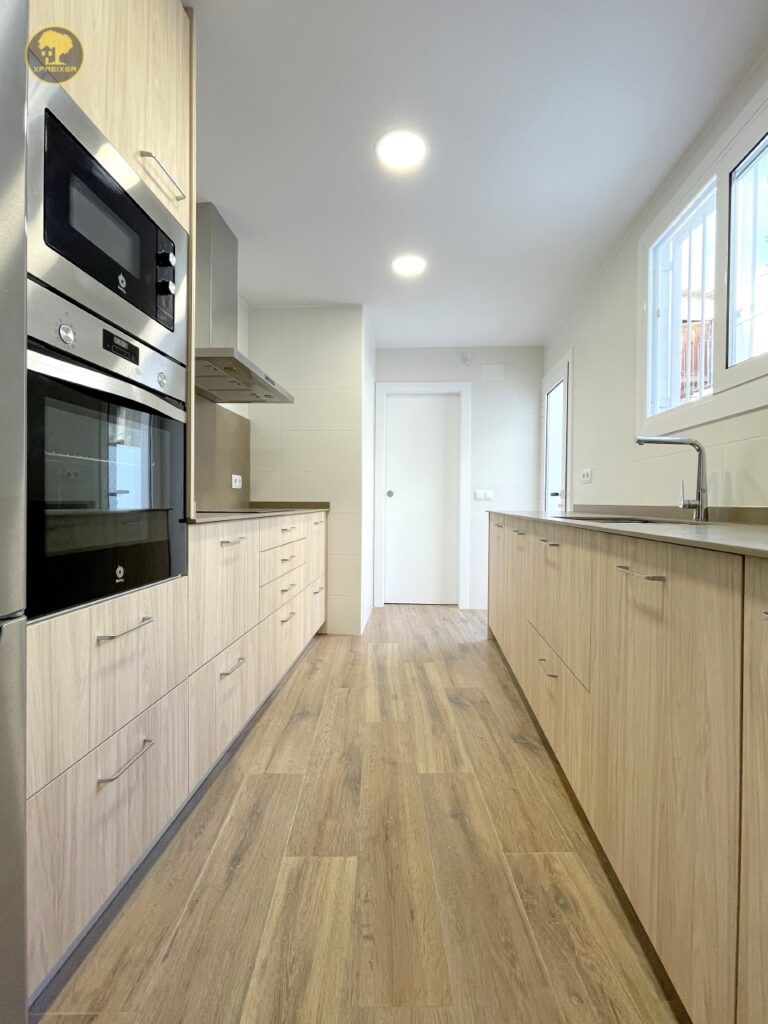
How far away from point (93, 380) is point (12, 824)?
2.52ft

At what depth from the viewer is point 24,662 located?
30.9 inches

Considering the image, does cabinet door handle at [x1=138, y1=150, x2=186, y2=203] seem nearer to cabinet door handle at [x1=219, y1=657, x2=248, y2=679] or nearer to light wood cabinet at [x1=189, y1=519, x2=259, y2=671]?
light wood cabinet at [x1=189, y1=519, x2=259, y2=671]

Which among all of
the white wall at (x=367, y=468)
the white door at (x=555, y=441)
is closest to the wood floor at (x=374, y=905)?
the white wall at (x=367, y=468)

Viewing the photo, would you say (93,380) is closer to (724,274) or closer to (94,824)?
(94,824)

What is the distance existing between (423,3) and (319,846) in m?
2.32

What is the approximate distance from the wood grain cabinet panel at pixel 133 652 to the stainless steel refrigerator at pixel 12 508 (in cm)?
26

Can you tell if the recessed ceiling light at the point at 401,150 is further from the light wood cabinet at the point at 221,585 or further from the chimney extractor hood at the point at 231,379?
the light wood cabinet at the point at 221,585

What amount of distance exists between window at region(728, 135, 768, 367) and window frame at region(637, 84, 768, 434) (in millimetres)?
18

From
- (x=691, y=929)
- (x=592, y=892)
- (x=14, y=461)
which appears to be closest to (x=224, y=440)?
(x=14, y=461)

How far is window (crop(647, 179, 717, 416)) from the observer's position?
2092 millimetres

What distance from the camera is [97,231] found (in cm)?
109

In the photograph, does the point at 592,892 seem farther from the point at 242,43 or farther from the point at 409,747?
the point at 242,43

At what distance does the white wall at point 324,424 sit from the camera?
3.79 m

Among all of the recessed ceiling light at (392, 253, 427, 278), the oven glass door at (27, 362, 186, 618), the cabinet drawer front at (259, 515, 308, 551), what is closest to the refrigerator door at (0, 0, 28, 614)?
the oven glass door at (27, 362, 186, 618)
